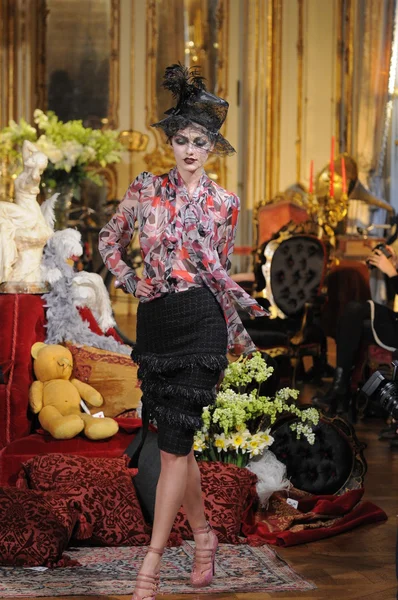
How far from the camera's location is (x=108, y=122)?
1160 cm

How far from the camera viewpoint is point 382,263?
21.5 ft

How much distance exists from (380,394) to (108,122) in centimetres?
907

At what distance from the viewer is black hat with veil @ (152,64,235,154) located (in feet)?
10.3

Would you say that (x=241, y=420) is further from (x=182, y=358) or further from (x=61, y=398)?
(x=182, y=358)

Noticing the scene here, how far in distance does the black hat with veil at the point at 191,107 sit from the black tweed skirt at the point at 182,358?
467 millimetres

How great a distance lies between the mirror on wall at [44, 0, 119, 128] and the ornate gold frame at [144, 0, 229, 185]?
0.36 m

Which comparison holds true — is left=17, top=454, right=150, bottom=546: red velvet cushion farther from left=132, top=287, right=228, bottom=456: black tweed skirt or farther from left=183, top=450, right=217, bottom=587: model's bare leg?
left=132, top=287, right=228, bottom=456: black tweed skirt

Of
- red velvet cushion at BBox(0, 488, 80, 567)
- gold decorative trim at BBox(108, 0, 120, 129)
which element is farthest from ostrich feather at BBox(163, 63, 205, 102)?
gold decorative trim at BBox(108, 0, 120, 129)

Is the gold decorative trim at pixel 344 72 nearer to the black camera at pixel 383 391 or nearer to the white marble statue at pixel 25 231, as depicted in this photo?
the white marble statue at pixel 25 231

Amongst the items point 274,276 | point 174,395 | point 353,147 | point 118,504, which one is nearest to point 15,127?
point 274,276

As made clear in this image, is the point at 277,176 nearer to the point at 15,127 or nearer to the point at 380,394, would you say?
the point at 15,127

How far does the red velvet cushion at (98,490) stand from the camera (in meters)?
3.81

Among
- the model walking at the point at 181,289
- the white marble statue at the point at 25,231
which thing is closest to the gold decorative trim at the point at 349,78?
the white marble statue at the point at 25,231

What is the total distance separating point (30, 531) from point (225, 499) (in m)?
0.76
